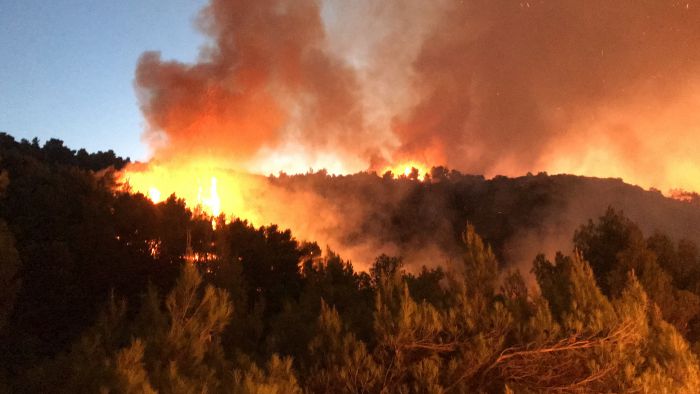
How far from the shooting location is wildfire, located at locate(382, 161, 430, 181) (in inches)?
1364

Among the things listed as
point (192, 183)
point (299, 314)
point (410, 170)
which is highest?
point (410, 170)

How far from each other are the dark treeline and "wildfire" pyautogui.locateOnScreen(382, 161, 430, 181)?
21651 mm

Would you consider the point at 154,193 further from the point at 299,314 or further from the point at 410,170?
the point at 410,170

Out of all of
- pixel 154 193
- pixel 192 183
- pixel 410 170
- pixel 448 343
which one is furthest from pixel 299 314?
pixel 410 170

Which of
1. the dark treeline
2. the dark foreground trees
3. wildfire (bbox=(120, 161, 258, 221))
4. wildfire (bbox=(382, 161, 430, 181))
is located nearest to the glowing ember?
wildfire (bbox=(120, 161, 258, 221))

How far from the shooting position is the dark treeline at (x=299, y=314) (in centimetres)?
555

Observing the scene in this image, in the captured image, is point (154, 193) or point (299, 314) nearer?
point (299, 314)

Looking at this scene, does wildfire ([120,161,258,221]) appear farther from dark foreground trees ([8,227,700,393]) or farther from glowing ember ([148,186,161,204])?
dark foreground trees ([8,227,700,393])

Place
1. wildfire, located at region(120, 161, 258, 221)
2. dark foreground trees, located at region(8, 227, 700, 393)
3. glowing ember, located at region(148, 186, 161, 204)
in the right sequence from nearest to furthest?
dark foreground trees, located at region(8, 227, 700, 393) < glowing ember, located at region(148, 186, 161, 204) < wildfire, located at region(120, 161, 258, 221)

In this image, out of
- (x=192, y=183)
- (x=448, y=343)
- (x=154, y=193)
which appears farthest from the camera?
(x=192, y=183)

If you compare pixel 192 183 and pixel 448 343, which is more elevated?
pixel 192 183

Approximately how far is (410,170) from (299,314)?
29.2m

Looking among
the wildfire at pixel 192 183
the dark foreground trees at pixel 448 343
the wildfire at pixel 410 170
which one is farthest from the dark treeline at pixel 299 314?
the wildfire at pixel 410 170

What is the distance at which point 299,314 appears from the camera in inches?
329
